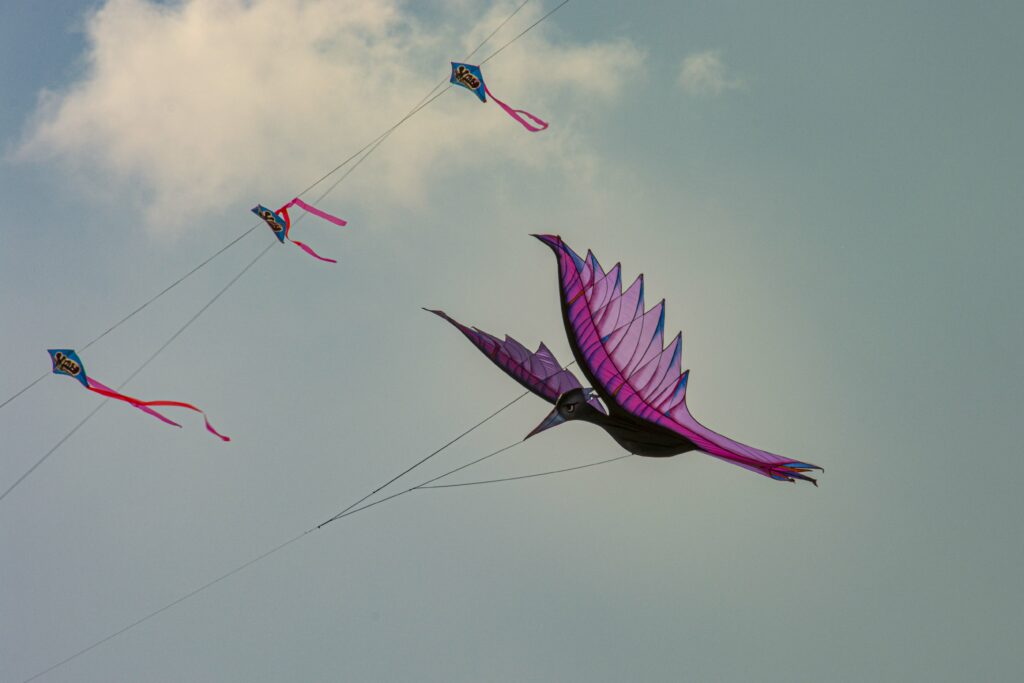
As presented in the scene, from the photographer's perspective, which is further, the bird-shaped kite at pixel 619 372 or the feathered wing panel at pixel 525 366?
the feathered wing panel at pixel 525 366

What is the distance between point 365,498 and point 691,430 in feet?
16.5

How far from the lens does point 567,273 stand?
1576 cm

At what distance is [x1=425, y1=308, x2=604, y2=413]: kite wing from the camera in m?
Answer: 16.5

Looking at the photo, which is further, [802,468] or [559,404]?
[559,404]

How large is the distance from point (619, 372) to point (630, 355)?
309 millimetres

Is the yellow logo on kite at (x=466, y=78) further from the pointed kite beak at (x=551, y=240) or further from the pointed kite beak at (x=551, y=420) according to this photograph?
the pointed kite beak at (x=551, y=420)

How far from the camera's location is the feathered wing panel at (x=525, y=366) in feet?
54.1

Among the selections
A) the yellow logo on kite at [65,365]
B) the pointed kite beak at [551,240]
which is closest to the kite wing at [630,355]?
the pointed kite beak at [551,240]

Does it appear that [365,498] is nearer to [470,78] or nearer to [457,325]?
[457,325]

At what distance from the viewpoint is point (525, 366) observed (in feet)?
55.2

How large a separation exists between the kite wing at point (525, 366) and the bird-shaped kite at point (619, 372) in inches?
0.6

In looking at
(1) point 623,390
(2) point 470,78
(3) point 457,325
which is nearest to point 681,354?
(1) point 623,390

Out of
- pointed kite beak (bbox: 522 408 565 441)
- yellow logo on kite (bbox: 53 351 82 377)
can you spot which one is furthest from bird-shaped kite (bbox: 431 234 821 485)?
yellow logo on kite (bbox: 53 351 82 377)

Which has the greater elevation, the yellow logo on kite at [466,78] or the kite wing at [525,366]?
the yellow logo on kite at [466,78]
